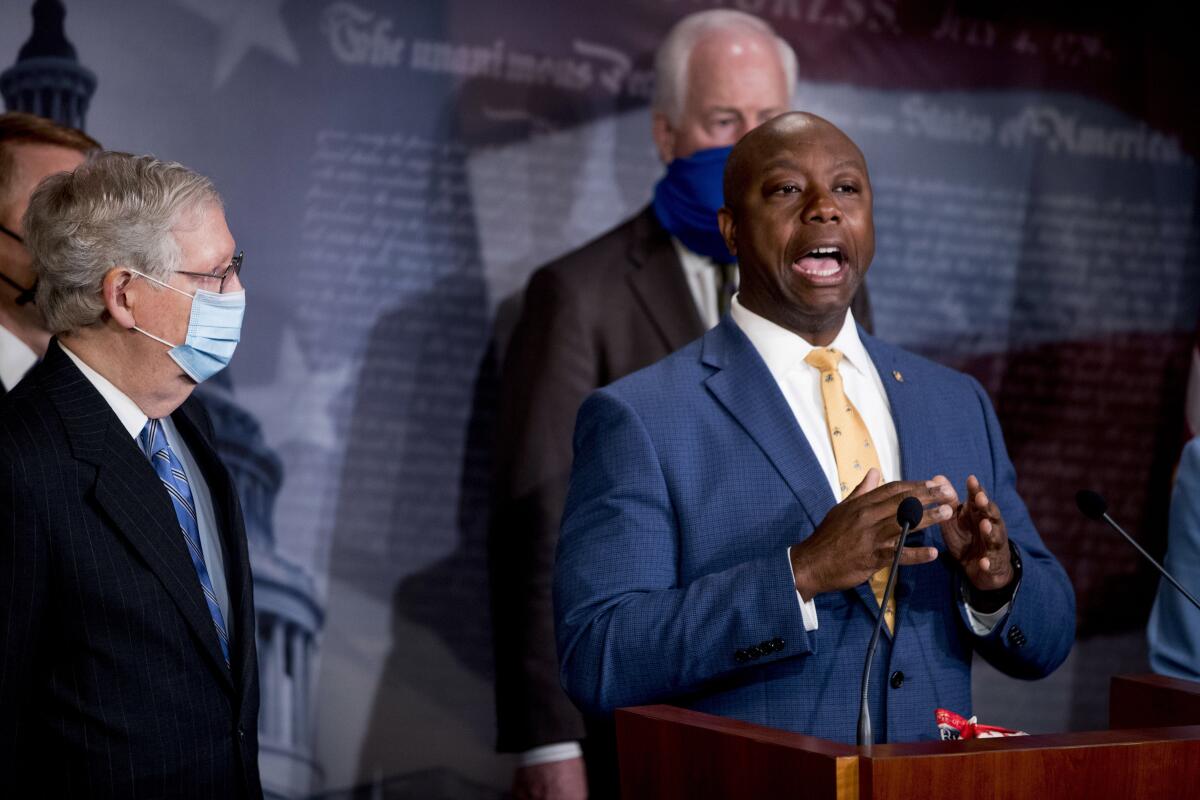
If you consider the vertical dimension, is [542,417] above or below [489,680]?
above

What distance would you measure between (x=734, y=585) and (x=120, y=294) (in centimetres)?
100

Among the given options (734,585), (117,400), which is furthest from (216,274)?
(734,585)

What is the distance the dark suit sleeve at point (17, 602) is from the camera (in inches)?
71.8

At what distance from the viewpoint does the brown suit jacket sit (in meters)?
3.20

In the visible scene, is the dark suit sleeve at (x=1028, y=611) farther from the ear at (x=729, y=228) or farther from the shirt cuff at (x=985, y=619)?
the ear at (x=729, y=228)

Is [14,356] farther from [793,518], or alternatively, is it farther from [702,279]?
[793,518]

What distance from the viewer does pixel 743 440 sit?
2.11 m

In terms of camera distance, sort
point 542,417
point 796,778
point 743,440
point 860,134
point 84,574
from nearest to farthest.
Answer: point 796,778, point 84,574, point 743,440, point 542,417, point 860,134

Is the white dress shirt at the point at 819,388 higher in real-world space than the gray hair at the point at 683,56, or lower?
lower

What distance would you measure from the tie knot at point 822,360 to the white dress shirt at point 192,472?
98cm

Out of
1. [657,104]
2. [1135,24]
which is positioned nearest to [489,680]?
[657,104]

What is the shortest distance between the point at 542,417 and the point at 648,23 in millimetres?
1421

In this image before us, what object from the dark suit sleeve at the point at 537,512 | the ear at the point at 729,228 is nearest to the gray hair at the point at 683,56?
the dark suit sleeve at the point at 537,512

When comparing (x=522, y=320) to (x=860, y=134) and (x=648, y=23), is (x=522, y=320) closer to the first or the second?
(x=648, y=23)
